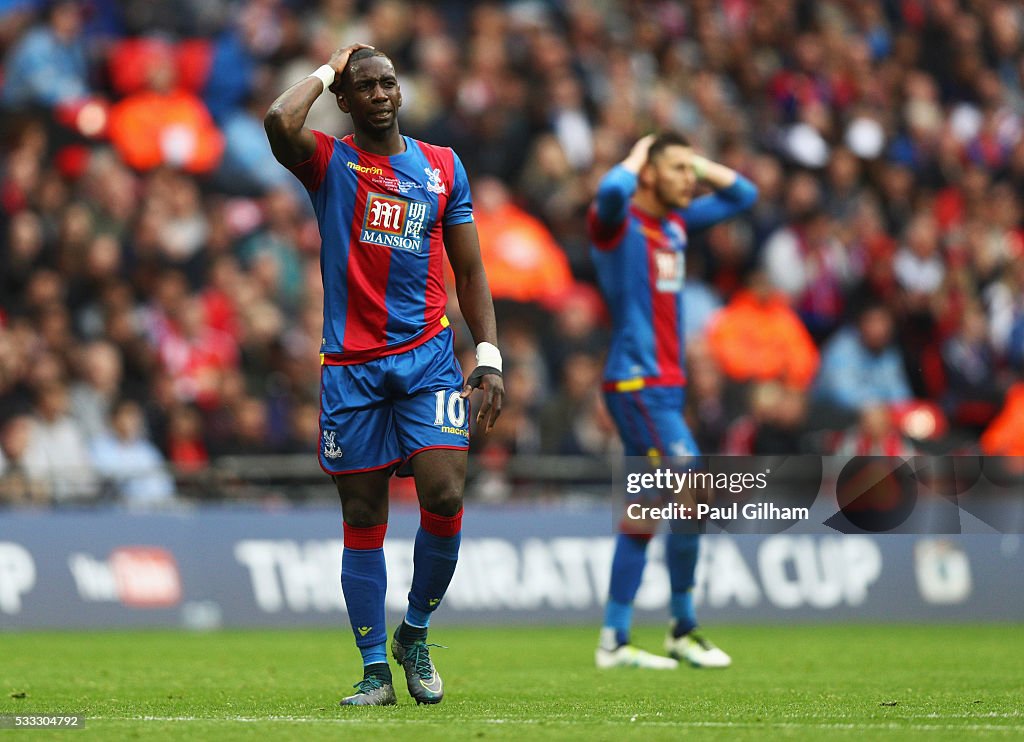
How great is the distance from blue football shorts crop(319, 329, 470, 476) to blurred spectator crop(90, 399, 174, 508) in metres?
6.75

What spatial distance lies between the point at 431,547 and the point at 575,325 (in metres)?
8.88

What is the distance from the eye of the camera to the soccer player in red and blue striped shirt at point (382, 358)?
7.47m

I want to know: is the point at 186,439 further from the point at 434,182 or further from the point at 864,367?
the point at 434,182

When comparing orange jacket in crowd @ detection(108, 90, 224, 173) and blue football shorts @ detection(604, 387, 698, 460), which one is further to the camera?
orange jacket in crowd @ detection(108, 90, 224, 173)

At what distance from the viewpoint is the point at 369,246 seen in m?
7.53

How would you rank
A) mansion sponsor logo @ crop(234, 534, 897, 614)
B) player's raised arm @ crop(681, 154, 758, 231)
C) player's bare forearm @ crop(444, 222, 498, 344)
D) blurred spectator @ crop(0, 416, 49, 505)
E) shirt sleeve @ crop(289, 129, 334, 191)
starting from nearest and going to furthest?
shirt sleeve @ crop(289, 129, 334, 191) → player's bare forearm @ crop(444, 222, 498, 344) → player's raised arm @ crop(681, 154, 758, 231) → blurred spectator @ crop(0, 416, 49, 505) → mansion sponsor logo @ crop(234, 534, 897, 614)

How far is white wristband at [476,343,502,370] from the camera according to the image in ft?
24.8

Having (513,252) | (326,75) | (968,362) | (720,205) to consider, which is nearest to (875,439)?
(968,362)

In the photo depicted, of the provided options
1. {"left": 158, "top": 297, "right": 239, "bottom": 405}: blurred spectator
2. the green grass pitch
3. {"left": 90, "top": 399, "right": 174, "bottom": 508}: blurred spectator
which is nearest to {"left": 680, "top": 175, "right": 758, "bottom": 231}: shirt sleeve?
the green grass pitch

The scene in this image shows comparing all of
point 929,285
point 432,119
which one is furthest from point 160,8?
point 929,285

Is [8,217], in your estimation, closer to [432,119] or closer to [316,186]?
[432,119]

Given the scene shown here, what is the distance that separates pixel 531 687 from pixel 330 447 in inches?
80.2

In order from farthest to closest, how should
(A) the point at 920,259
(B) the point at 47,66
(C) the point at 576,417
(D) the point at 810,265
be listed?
1. (A) the point at 920,259
2. (D) the point at 810,265
3. (B) the point at 47,66
4. (C) the point at 576,417

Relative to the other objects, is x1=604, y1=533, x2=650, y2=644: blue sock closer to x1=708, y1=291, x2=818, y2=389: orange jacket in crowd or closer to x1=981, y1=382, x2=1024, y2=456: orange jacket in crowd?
x1=981, y1=382, x2=1024, y2=456: orange jacket in crowd
